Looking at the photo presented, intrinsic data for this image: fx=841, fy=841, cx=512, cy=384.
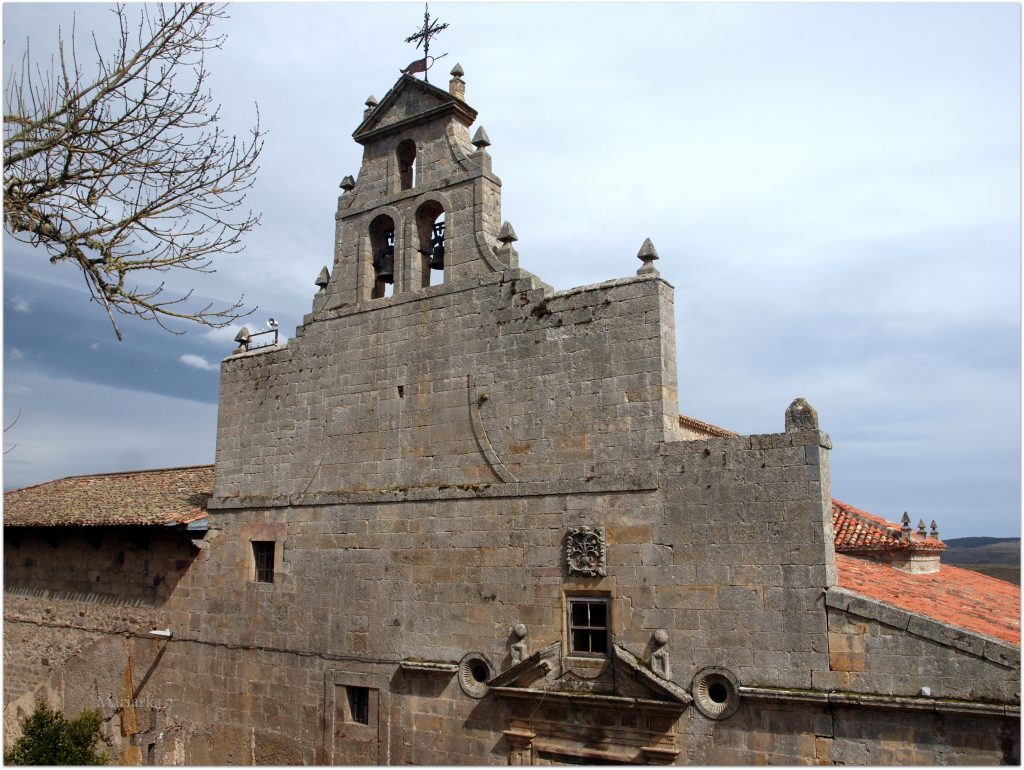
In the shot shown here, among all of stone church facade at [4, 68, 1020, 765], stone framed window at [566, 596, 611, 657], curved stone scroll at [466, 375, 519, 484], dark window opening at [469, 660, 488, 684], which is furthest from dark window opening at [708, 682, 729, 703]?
curved stone scroll at [466, 375, 519, 484]

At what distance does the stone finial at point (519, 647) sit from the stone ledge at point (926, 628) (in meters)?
3.73

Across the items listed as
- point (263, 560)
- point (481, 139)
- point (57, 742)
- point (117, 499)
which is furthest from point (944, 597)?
point (117, 499)

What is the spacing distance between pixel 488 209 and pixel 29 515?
11920 millimetres

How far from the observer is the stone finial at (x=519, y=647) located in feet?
34.9

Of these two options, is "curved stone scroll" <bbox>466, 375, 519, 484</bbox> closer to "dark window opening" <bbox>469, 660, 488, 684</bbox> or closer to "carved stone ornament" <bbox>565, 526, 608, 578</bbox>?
"carved stone ornament" <bbox>565, 526, 608, 578</bbox>

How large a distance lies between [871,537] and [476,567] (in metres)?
9.92

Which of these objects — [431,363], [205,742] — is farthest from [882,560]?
[205,742]

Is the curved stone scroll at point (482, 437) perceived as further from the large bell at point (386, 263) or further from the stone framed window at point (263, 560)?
the stone framed window at point (263, 560)

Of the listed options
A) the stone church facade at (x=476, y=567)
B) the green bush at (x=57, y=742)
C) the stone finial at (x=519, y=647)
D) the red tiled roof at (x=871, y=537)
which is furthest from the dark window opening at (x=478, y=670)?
the red tiled roof at (x=871, y=537)

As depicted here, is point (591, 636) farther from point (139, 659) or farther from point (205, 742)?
point (139, 659)

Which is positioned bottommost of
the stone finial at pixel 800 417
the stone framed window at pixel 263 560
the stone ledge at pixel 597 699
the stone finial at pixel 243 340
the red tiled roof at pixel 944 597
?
the stone ledge at pixel 597 699

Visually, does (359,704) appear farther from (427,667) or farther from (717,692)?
(717,692)

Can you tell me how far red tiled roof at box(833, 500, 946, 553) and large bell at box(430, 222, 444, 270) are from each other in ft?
33.0

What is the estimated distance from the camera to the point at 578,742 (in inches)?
403
